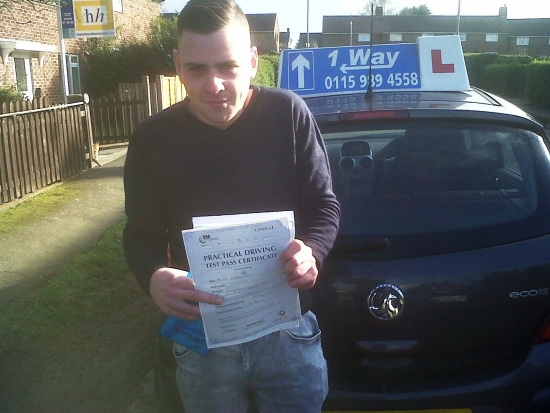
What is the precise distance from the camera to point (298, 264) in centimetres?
171

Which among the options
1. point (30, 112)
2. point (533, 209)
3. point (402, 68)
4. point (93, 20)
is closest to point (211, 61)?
point (533, 209)

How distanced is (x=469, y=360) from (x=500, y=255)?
16.0 inches

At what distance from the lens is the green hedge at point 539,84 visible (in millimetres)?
26094

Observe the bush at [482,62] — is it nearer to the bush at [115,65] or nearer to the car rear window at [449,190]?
the bush at [115,65]

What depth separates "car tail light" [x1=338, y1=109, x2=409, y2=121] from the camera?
8.54 feet

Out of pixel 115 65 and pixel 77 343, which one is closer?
pixel 77 343

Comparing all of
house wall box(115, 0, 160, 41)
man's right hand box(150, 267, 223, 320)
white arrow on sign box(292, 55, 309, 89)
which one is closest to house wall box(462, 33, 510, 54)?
house wall box(115, 0, 160, 41)

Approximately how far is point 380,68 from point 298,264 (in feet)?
8.53

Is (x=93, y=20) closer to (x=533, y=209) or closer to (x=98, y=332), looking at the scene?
(x=98, y=332)

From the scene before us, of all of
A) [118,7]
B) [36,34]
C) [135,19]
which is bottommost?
[36,34]

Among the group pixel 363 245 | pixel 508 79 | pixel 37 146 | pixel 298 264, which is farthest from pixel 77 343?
pixel 508 79

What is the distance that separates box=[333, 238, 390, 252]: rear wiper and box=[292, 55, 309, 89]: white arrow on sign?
185 centimetres

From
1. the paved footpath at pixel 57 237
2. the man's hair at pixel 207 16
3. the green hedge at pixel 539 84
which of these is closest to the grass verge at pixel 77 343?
the paved footpath at pixel 57 237

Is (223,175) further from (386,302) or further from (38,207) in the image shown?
(38,207)
